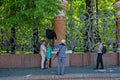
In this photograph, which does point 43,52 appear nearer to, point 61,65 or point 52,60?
point 52,60

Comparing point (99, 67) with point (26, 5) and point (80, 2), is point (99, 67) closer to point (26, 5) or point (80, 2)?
point (26, 5)

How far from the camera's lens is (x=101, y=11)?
18484mm

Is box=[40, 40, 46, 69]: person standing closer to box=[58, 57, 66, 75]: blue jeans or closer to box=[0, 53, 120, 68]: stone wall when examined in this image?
box=[0, 53, 120, 68]: stone wall

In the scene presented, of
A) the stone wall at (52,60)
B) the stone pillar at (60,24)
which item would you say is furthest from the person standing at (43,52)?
the stone pillar at (60,24)

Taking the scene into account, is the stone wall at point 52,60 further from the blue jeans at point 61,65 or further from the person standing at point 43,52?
the blue jeans at point 61,65

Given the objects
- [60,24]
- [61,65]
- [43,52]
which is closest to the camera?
[61,65]

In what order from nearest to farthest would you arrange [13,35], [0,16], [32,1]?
[32,1] < [0,16] < [13,35]

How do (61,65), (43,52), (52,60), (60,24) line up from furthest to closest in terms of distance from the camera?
(60,24), (52,60), (43,52), (61,65)

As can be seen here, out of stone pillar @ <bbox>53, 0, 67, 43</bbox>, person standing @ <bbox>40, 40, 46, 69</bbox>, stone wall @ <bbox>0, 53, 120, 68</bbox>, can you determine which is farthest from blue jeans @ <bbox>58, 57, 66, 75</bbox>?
stone pillar @ <bbox>53, 0, 67, 43</bbox>

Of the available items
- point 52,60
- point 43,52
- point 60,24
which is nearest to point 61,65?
point 43,52

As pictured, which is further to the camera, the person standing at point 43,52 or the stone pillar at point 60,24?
the stone pillar at point 60,24

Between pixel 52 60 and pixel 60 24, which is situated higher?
pixel 60 24

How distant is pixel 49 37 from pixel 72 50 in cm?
190

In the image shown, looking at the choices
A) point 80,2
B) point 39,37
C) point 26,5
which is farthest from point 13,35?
point 80,2
